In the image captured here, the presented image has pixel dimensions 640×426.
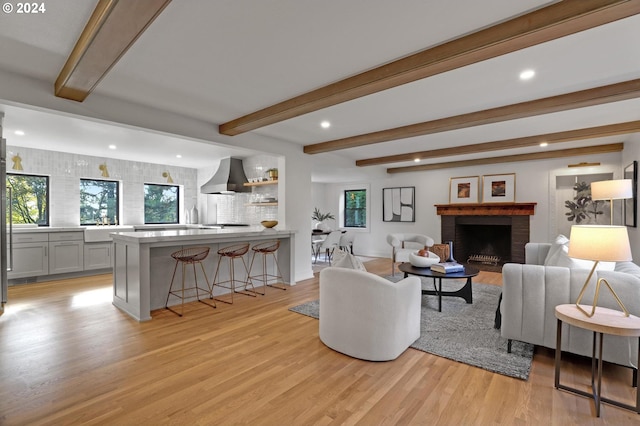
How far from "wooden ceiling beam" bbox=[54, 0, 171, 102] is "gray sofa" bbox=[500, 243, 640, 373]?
3.11m

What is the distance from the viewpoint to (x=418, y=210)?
834 centimetres

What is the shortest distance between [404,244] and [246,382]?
16.5 ft

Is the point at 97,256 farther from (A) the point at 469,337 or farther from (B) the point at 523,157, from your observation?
(B) the point at 523,157

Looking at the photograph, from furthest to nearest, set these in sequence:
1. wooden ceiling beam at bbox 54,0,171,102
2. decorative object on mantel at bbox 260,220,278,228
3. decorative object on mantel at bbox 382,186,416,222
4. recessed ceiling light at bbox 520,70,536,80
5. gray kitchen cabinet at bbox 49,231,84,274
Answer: decorative object on mantel at bbox 382,186,416,222 → gray kitchen cabinet at bbox 49,231,84,274 → decorative object on mantel at bbox 260,220,278,228 → recessed ceiling light at bbox 520,70,536,80 → wooden ceiling beam at bbox 54,0,171,102

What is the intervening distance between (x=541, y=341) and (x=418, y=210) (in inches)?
235

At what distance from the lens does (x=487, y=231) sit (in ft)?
24.5

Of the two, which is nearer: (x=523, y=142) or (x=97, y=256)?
(x=523, y=142)

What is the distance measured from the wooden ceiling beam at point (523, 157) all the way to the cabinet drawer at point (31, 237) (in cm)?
766

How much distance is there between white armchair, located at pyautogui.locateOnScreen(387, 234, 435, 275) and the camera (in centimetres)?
627

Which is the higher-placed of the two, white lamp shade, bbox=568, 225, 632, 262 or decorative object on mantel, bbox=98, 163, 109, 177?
decorative object on mantel, bbox=98, 163, 109, 177

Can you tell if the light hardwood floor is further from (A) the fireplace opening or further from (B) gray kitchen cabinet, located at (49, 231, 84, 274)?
(A) the fireplace opening

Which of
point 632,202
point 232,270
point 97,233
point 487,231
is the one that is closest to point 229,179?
point 232,270

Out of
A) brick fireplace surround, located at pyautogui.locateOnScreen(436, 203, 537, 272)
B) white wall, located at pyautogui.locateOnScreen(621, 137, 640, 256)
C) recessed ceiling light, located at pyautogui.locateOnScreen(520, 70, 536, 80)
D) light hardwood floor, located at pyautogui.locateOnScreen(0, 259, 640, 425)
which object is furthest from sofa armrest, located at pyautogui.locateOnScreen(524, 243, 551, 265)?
recessed ceiling light, located at pyautogui.locateOnScreen(520, 70, 536, 80)

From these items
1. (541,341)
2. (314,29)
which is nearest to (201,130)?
(314,29)
